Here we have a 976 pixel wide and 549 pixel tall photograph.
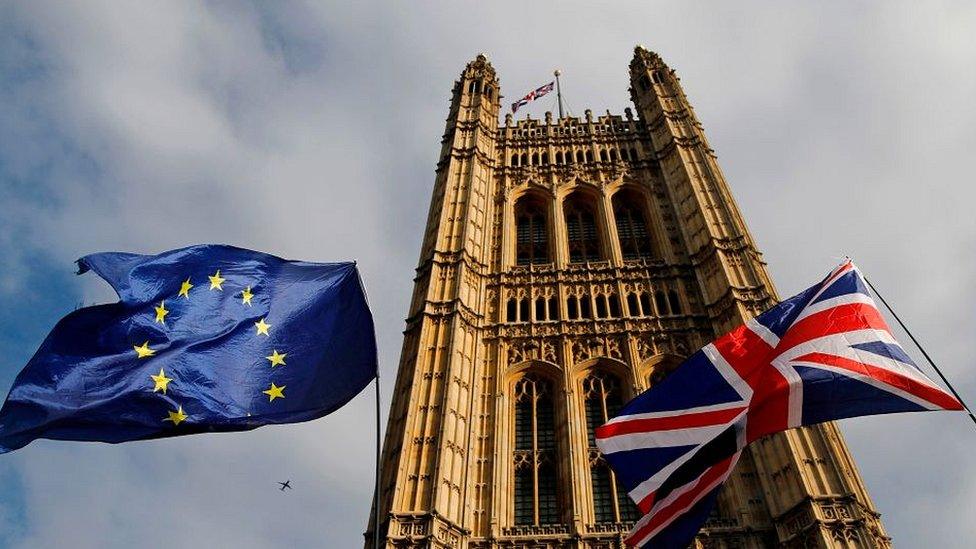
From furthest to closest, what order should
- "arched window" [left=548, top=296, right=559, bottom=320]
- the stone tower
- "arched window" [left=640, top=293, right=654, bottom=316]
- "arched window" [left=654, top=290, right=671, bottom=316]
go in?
"arched window" [left=548, top=296, right=559, bottom=320] < "arched window" [left=640, top=293, right=654, bottom=316] < "arched window" [left=654, top=290, right=671, bottom=316] < the stone tower

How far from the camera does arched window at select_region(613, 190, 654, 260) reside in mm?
30906

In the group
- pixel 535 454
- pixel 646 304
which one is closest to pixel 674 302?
pixel 646 304

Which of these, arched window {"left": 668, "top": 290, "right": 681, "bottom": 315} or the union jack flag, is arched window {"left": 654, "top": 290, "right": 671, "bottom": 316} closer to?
arched window {"left": 668, "top": 290, "right": 681, "bottom": 315}

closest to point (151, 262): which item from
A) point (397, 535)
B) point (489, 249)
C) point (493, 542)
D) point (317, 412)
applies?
point (317, 412)

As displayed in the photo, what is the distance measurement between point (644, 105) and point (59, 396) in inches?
1332

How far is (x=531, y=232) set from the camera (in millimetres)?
32750

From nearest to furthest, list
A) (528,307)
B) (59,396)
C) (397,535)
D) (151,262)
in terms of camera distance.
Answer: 1. (59,396)
2. (151,262)
3. (397,535)
4. (528,307)

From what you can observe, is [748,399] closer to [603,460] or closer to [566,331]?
[603,460]

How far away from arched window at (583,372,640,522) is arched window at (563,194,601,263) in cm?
802

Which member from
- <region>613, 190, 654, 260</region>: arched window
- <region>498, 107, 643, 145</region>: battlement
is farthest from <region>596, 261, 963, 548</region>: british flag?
<region>498, 107, 643, 145</region>: battlement

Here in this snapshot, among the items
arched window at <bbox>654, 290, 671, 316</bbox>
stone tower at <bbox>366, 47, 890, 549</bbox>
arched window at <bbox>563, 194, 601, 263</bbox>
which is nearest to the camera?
stone tower at <bbox>366, 47, 890, 549</bbox>

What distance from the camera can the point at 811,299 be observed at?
42.0 feet

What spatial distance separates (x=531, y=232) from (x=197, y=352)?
2217 cm

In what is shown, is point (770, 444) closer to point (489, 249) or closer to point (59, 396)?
point (489, 249)
